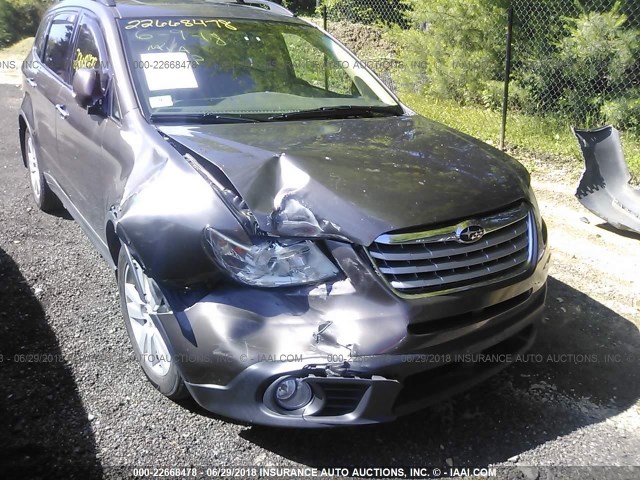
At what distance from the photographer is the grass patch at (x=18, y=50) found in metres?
16.7

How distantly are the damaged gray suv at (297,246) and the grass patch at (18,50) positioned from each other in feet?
50.4

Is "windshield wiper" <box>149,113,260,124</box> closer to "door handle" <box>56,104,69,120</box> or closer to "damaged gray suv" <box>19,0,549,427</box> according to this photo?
"damaged gray suv" <box>19,0,549,427</box>

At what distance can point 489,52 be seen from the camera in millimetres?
8906

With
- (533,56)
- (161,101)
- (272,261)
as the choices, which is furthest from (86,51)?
(533,56)

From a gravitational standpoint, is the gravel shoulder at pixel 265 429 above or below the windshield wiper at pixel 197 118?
below

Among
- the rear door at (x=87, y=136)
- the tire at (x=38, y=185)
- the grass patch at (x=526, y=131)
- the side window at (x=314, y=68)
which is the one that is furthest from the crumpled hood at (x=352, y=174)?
the grass patch at (x=526, y=131)

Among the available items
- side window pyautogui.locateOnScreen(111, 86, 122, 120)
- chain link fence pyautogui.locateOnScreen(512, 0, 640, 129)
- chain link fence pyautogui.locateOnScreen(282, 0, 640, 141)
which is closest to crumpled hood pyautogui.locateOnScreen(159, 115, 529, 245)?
side window pyautogui.locateOnScreen(111, 86, 122, 120)

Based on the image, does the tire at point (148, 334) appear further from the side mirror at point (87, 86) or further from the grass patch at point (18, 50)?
the grass patch at point (18, 50)

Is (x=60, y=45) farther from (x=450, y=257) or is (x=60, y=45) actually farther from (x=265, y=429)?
(x=450, y=257)

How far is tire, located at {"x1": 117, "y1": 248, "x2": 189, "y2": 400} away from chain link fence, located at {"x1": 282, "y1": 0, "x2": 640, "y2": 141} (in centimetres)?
454

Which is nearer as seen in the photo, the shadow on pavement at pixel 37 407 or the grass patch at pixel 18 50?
the shadow on pavement at pixel 37 407

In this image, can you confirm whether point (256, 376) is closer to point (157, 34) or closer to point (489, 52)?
point (157, 34)

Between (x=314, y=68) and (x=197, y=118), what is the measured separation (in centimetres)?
145

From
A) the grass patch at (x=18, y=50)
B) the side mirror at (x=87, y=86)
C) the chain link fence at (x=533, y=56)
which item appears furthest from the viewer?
the grass patch at (x=18, y=50)
